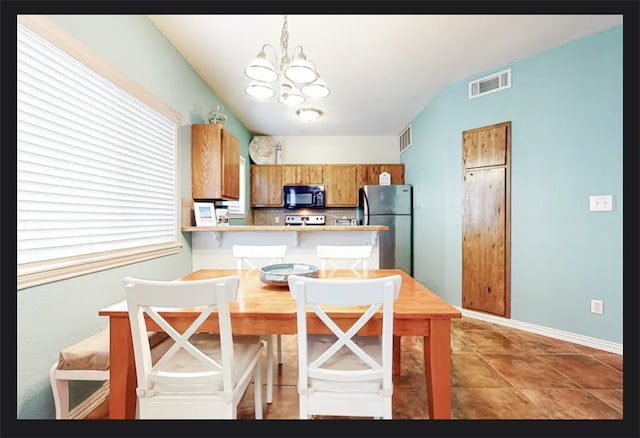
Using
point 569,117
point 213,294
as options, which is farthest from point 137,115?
point 569,117

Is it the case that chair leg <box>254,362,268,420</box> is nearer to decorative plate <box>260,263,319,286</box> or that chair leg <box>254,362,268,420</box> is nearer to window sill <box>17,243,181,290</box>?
decorative plate <box>260,263,319,286</box>

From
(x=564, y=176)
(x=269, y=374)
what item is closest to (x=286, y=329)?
(x=269, y=374)

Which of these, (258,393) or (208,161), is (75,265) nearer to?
(258,393)

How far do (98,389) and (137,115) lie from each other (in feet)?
5.86

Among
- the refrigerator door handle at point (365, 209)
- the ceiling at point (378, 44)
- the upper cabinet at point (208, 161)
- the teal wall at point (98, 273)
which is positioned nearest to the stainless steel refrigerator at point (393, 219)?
the refrigerator door handle at point (365, 209)

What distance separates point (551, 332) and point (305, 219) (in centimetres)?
372

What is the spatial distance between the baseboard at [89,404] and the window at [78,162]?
0.70m

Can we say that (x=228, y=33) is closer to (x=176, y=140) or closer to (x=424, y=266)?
(x=176, y=140)

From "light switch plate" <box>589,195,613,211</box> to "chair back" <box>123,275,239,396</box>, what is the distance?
295 cm

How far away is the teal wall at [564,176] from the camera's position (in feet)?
8.10

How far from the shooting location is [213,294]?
109 cm

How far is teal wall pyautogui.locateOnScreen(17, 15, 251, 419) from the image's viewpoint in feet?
4.63

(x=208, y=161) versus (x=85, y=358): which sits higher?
(x=208, y=161)

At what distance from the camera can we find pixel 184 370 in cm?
130
